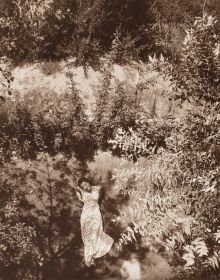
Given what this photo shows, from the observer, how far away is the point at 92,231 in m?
7.46

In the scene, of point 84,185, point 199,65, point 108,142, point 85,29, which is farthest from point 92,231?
point 85,29

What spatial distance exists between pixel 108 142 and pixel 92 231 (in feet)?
5.98

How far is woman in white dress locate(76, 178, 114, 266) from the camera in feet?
24.2

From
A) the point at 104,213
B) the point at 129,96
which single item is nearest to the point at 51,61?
the point at 129,96

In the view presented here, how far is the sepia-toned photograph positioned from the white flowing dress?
0.02 m

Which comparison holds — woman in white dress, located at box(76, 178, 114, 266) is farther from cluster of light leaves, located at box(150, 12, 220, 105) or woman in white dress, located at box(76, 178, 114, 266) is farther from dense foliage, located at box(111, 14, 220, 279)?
cluster of light leaves, located at box(150, 12, 220, 105)

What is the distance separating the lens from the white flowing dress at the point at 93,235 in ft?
24.2

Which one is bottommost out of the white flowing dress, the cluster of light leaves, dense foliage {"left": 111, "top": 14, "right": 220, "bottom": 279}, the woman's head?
the white flowing dress

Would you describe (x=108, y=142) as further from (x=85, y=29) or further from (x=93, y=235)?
(x=85, y=29)

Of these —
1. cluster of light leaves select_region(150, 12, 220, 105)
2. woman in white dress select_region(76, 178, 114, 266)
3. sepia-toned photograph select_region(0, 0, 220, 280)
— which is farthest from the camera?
woman in white dress select_region(76, 178, 114, 266)

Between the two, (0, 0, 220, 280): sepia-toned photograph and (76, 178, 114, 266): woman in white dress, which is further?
(76, 178, 114, 266): woman in white dress

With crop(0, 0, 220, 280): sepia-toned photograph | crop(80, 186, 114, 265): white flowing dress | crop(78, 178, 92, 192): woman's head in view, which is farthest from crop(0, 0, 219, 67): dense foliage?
crop(80, 186, 114, 265): white flowing dress

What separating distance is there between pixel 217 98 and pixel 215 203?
4.26 feet

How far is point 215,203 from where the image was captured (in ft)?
16.9
